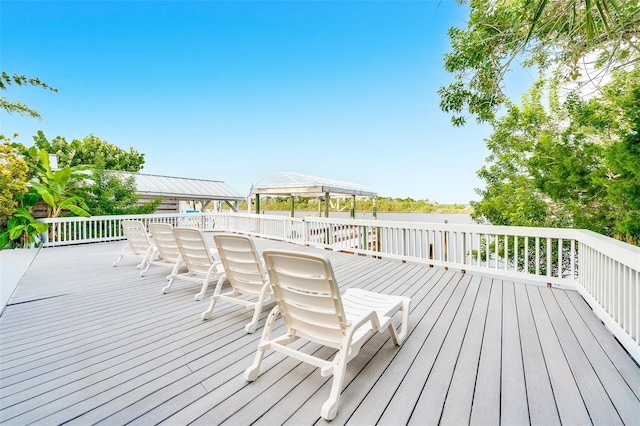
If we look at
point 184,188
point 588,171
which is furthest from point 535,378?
point 184,188

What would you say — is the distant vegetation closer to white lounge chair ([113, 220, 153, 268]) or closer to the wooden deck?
white lounge chair ([113, 220, 153, 268])

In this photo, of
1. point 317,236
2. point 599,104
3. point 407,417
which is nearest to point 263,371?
point 407,417

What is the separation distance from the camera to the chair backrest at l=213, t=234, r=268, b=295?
2.96 metres

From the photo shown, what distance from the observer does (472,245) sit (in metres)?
5.25

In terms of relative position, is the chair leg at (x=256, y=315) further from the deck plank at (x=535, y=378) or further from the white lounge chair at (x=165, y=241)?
the white lounge chair at (x=165, y=241)

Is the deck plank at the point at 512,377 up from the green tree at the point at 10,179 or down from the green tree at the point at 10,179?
down

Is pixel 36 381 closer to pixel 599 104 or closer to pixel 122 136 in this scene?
pixel 599 104

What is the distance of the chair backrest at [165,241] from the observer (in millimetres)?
4559

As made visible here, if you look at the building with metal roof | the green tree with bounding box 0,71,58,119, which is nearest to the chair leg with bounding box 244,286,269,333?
the green tree with bounding box 0,71,58,119

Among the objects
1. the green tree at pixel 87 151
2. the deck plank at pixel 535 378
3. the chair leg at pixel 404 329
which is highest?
the green tree at pixel 87 151

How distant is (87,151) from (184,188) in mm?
14743

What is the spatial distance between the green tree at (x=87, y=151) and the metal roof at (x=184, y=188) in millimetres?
8265

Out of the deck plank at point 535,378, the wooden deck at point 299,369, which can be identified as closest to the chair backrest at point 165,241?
the wooden deck at point 299,369

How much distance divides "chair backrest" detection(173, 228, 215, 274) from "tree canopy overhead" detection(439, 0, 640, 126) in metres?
4.96
